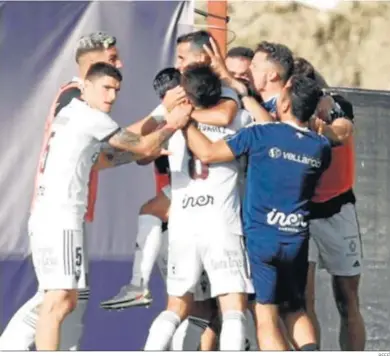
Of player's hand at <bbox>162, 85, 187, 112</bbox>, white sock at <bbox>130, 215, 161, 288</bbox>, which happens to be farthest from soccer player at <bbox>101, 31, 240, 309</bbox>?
player's hand at <bbox>162, 85, 187, 112</bbox>

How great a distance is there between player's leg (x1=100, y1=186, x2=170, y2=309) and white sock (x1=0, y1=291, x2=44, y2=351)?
1.56 feet

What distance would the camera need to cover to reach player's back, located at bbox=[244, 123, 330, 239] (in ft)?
25.5

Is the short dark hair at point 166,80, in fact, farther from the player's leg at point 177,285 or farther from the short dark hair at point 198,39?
the player's leg at point 177,285

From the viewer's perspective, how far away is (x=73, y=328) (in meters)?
8.19

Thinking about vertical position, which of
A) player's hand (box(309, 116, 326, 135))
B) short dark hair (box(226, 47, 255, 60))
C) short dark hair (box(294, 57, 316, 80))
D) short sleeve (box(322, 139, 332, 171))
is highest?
short dark hair (box(226, 47, 255, 60))

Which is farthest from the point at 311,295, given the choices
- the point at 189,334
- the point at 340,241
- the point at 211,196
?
the point at 211,196

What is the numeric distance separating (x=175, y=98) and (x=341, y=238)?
5.24ft

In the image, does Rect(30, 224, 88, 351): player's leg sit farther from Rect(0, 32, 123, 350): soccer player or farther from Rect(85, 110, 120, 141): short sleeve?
Rect(85, 110, 120, 141): short sleeve

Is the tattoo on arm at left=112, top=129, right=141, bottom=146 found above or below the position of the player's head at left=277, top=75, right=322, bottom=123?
below

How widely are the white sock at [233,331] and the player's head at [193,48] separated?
1459 millimetres

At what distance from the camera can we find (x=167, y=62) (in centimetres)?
903

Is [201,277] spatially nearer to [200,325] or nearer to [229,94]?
[200,325]

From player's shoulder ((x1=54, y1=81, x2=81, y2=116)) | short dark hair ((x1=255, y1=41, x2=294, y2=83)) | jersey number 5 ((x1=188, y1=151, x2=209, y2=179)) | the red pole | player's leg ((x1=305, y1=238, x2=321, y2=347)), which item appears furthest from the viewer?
the red pole

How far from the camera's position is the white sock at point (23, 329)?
8156mm
